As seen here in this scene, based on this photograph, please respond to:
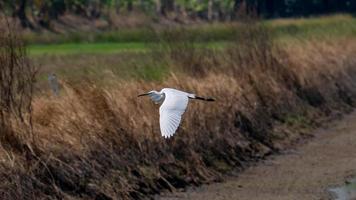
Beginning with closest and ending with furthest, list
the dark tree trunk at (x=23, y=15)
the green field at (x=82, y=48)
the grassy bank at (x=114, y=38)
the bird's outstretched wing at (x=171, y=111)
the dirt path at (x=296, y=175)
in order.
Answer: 1. the bird's outstretched wing at (x=171, y=111)
2. the dirt path at (x=296, y=175)
3. the grassy bank at (x=114, y=38)
4. the green field at (x=82, y=48)
5. the dark tree trunk at (x=23, y=15)

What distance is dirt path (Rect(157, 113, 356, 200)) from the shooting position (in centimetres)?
1335

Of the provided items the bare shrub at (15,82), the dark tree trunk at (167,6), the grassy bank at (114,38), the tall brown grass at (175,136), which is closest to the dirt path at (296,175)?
the tall brown grass at (175,136)

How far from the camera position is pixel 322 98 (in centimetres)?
2234

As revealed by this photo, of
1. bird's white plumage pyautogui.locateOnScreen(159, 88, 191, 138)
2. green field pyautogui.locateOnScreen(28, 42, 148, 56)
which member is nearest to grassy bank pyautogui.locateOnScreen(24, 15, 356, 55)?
green field pyautogui.locateOnScreen(28, 42, 148, 56)

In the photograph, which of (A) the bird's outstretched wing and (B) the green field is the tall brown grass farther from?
(B) the green field

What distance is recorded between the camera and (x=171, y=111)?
34.4ft

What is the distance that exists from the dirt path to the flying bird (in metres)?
1.84

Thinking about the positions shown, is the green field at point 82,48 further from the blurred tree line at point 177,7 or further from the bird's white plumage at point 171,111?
the bird's white plumage at point 171,111

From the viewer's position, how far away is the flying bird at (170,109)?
33.0 feet

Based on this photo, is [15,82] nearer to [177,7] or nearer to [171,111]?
[171,111]

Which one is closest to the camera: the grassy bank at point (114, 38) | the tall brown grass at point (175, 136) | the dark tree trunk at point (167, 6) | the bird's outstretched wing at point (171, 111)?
the bird's outstretched wing at point (171, 111)

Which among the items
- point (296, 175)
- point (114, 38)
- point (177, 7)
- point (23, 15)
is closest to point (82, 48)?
point (114, 38)

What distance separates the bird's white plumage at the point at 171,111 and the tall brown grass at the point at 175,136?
4.68 feet

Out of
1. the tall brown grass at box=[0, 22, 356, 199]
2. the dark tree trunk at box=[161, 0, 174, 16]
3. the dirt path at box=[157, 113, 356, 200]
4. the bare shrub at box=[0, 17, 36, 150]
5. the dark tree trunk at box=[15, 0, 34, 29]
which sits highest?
the bare shrub at box=[0, 17, 36, 150]
